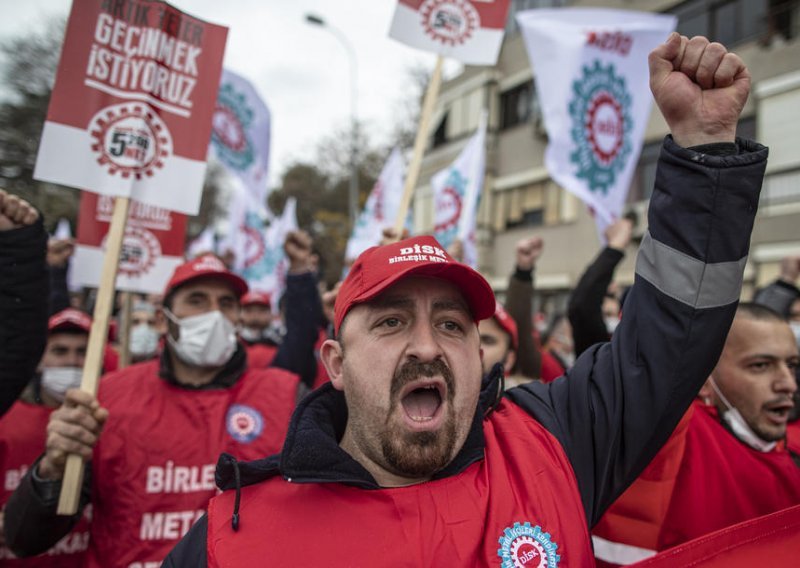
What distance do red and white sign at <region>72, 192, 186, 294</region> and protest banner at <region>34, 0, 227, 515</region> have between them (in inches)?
43.0

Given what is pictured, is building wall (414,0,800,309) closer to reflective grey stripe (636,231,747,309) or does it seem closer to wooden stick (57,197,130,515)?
reflective grey stripe (636,231,747,309)

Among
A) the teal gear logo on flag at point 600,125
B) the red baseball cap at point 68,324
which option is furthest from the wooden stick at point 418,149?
the teal gear logo on flag at point 600,125

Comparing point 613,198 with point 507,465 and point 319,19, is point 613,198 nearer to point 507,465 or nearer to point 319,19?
point 507,465

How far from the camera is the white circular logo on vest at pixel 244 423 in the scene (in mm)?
3074

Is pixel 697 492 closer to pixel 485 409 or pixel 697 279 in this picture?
pixel 485 409

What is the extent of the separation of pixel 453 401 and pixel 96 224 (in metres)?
3.06

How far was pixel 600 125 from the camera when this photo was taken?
5.45 meters

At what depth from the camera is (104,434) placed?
283cm

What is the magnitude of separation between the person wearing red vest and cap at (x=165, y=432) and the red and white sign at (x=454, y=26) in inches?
61.7

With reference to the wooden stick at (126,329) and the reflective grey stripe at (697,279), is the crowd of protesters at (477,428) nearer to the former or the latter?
the reflective grey stripe at (697,279)

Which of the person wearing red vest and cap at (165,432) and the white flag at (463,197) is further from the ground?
the white flag at (463,197)

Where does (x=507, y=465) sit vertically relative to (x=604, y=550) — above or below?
above

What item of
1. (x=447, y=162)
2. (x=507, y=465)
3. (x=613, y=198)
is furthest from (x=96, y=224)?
(x=447, y=162)

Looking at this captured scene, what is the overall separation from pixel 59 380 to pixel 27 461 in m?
0.56
